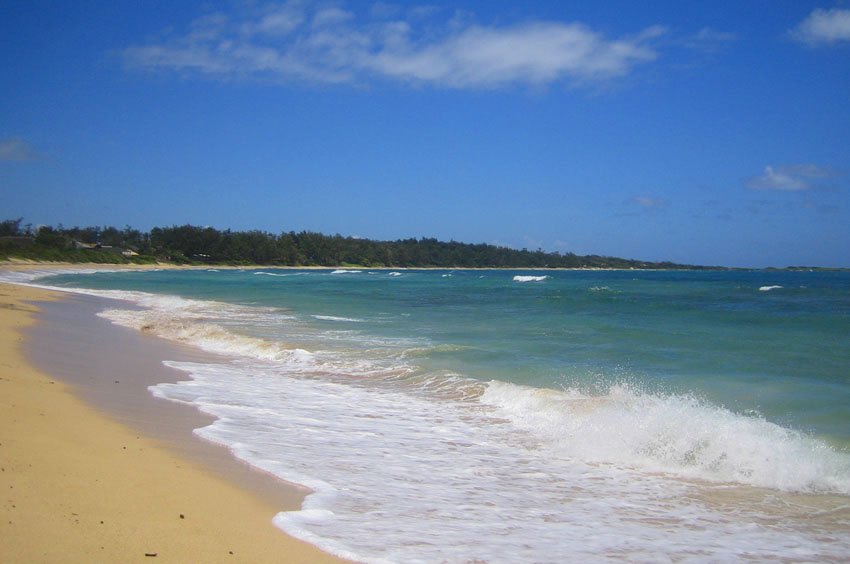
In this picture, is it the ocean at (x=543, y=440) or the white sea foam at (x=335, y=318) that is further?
the white sea foam at (x=335, y=318)

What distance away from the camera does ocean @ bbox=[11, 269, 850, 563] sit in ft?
15.0

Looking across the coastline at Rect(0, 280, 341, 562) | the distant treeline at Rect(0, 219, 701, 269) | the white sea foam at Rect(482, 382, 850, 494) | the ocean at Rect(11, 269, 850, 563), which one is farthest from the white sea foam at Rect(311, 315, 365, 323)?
the distant treeline at Rect(0, 219, 701, 269)

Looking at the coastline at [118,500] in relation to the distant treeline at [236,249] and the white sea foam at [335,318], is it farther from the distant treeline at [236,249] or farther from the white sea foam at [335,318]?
the distant treeline at [236,249]

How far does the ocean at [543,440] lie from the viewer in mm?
4582

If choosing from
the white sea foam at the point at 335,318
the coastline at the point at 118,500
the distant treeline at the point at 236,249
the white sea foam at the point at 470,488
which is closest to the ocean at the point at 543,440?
the white sea foam at the point at 470,488

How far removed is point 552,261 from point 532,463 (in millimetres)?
189087

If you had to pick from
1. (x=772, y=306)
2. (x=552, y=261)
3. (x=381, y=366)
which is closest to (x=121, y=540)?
(x=381, y=366)

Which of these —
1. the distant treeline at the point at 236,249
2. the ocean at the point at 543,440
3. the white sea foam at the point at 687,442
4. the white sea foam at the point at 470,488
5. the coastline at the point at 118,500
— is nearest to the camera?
the coastline at the point at 118,500

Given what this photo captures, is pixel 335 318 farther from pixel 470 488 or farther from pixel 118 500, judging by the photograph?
pixel 118 500

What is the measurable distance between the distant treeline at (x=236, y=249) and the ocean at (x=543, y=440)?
72.0m

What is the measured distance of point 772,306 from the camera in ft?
92.7

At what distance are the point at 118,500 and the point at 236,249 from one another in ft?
392

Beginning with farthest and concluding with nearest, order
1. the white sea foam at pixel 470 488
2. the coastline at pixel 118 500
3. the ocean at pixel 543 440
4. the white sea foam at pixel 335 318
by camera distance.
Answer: the white sea foam at pixel 335 318 < the ocean at pixel 543 440 < the white sea foam at pixel 470 488 < the coastline at pixel 118 500

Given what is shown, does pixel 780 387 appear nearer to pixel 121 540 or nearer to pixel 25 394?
pixel 121 540
